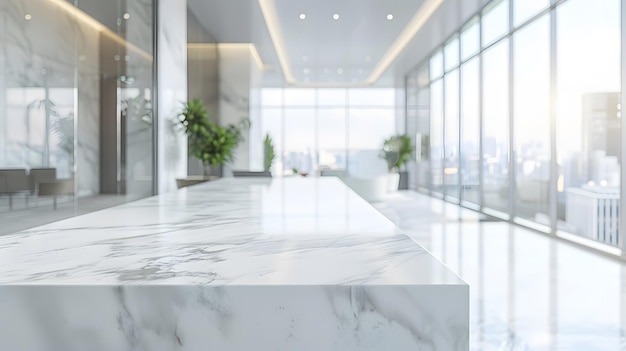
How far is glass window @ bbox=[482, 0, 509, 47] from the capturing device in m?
8.74

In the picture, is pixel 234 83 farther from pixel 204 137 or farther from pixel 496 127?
pixel 496 127

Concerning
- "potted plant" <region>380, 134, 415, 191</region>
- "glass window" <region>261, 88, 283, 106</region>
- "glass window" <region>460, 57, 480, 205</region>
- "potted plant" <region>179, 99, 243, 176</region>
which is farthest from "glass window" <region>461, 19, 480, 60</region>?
"glass window" <region>261, 88, 283, 106</region>

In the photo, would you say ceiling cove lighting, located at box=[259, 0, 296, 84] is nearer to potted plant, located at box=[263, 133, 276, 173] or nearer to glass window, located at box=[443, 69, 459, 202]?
potted plant, located at box=[263, 133, 276, 173]

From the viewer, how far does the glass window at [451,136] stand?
11.8 m

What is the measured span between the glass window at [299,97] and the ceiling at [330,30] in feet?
6.40

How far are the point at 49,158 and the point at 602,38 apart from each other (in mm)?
5755

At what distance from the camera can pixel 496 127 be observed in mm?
9242

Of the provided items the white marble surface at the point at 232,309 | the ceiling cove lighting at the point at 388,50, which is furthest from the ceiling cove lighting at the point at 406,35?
the white marble surface at the point at 232,309

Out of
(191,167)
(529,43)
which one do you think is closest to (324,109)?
(191,167)

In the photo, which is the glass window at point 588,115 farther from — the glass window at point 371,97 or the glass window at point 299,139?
the glass window at point 299,139

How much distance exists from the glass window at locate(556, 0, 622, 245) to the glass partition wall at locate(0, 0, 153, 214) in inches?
205

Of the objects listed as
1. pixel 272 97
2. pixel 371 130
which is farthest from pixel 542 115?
pixel 272 97

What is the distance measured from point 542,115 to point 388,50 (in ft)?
20.6

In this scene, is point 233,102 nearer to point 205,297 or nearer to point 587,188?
point 587,188
